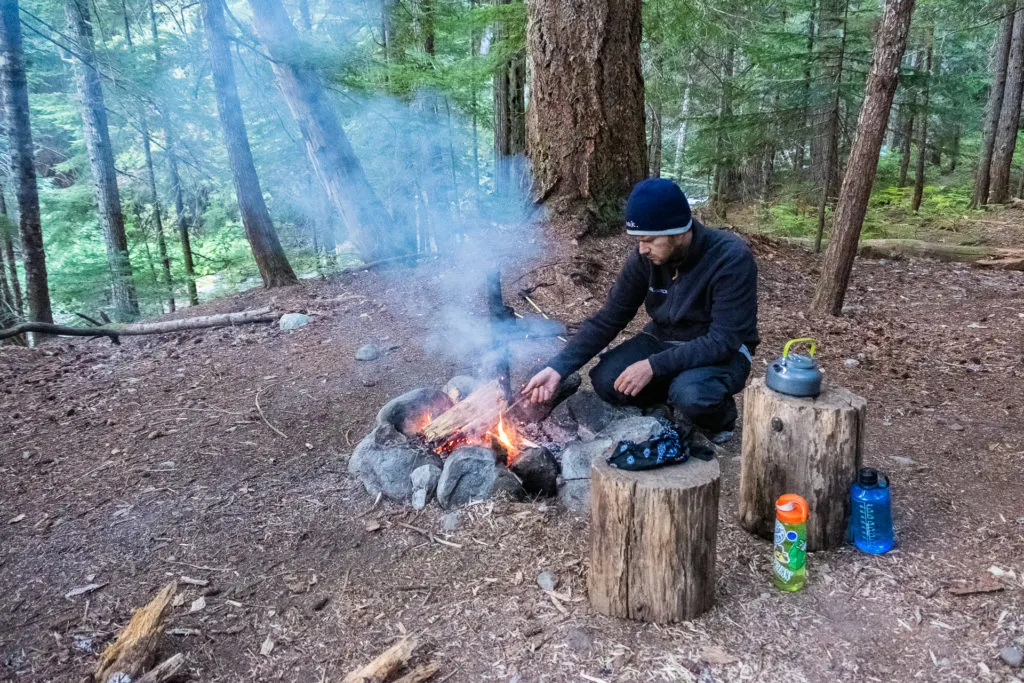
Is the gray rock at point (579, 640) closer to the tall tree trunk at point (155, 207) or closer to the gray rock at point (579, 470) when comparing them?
the gray rock at point (579, 470)

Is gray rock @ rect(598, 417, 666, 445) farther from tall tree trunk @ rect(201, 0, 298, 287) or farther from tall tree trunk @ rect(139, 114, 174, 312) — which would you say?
tall tree trunk @ rect(139, 114, 174, 312)

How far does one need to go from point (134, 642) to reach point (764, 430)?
2578 millimetres

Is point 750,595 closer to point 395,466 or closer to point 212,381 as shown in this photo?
point 395,466

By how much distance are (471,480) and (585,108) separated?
4.24 m

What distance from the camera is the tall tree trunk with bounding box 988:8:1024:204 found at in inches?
498

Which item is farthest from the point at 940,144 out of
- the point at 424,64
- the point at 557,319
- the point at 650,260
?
the point at 650,260

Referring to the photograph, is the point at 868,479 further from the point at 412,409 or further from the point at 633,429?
the point at 412,409

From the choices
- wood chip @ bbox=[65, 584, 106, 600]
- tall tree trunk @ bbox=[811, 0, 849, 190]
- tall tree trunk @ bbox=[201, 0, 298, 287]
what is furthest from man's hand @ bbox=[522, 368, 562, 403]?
tall tree trunk @ bbox=[811, 0, 849, 190]

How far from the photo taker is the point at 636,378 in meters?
3.19

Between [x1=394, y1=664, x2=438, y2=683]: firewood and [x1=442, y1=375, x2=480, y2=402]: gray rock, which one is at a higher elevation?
[x1=442, y1=375, x2=480, y2=402]: gray rock

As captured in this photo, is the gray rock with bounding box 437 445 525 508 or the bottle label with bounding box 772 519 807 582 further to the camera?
the gray rock with bounding box 437 445 525 508

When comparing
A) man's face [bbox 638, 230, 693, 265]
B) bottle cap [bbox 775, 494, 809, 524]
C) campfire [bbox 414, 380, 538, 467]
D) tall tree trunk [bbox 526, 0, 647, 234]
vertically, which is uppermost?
tall tree trunk [bbox 526, 0, 647, 234]

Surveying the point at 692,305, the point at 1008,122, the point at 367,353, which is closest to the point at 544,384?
the point at 692,305

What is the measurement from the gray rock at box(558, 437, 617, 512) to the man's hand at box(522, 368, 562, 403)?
295mm
